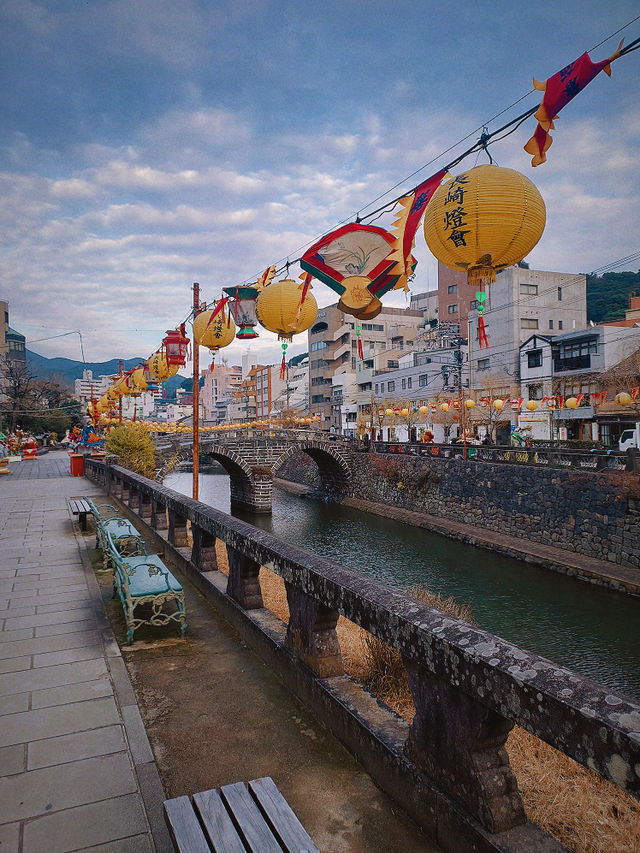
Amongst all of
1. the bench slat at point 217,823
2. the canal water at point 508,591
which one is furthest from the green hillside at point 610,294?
the bench slat at point 217,823

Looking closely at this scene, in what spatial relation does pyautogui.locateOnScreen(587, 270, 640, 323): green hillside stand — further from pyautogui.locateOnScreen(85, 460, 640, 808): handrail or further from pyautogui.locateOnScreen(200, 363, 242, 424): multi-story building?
pyautogui.locateOnScreen(200, 363, 242, 424): multi-story building

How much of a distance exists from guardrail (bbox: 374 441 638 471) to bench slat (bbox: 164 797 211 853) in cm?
1914

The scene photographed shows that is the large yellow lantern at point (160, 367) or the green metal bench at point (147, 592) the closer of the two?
the green metal bench at point (147, 592)

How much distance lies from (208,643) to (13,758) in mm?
1830

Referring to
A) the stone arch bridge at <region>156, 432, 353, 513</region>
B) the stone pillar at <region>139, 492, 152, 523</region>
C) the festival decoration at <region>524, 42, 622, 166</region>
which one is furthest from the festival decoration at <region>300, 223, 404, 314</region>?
the stone arch bridge at <region>156, 432, 353, 513</region>

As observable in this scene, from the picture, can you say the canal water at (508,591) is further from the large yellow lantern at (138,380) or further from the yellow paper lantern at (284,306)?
the large yellow lantern at (138,380)

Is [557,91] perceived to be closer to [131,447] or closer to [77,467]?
[131,447]

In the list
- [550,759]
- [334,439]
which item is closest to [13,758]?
[550,759]

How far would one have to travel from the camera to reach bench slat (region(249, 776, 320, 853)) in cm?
188

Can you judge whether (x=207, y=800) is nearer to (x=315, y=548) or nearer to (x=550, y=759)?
(x=550, y=759)

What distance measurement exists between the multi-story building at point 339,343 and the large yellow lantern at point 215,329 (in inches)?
1871

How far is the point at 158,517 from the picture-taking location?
9.53 m

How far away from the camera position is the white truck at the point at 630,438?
28484 millimetres

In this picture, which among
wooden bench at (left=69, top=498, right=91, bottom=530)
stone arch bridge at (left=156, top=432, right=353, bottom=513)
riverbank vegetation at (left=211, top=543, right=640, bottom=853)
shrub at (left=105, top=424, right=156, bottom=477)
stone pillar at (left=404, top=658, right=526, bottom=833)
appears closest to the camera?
stone pillar at (left=404, top=658, right=526, bottom=833)
